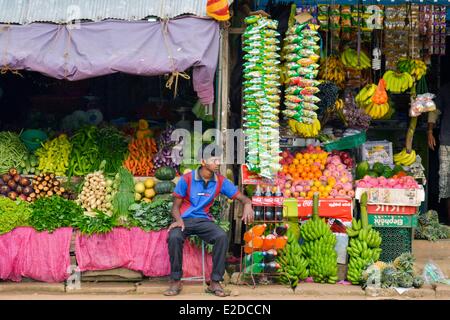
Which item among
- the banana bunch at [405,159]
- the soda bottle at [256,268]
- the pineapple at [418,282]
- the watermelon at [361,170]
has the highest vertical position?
the banana bunch at [405,159]

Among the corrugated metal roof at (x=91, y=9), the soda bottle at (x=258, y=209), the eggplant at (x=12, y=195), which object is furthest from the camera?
the eggplant at (x=12, y=195)

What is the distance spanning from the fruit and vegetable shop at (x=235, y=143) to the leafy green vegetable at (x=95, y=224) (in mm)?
19

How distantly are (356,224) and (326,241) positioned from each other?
44 cm

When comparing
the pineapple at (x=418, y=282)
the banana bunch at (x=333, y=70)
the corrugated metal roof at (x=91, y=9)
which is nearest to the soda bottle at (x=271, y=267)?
the pineapple at (x=418, y=282)

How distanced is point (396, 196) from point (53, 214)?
3.92 metres

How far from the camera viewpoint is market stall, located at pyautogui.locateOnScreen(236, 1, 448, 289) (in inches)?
368

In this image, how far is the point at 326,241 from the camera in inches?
368

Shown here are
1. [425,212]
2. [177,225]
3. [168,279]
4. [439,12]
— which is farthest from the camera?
[425,212]

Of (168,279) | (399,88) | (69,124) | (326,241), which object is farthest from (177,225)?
(399,88)

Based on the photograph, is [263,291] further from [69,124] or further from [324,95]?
[69,124]

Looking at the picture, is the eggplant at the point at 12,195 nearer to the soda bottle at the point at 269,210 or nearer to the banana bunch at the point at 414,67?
the soda bottle at the point at 269,210

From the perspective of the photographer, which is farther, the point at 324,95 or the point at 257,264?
the point at 324,95

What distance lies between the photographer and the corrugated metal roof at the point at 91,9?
9.17 meters

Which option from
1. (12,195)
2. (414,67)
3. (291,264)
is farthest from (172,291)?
(414,67)
